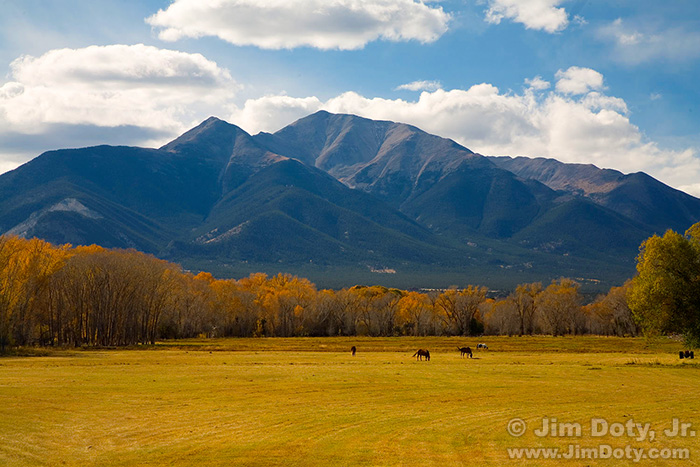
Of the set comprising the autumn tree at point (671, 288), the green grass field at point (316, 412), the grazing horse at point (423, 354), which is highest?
the autumn tree at point (671, 288)

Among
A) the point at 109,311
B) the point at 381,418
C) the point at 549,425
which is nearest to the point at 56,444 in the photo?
the point at 381,418

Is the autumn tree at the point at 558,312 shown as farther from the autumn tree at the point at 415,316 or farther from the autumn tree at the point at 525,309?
the autumn tree at the point at 415,316

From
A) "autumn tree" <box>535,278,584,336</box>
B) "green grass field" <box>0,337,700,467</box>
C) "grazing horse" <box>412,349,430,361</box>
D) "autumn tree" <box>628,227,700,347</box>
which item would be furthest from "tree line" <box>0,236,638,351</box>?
"autumn tree" <box>628,227,700,347</box>

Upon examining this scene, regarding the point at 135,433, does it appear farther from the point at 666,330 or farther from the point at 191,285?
the point at 191,285

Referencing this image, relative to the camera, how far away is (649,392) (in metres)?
30.4

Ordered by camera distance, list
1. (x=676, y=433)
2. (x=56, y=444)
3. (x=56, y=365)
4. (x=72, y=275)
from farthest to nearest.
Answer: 1. (x=72, y=275)
2. (x=56, y=365)
3. (x=676, y=433)
4. (x=56, y=444)

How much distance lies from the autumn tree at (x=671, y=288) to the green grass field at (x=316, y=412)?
7552 mm

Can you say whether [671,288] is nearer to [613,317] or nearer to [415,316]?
[415,316]

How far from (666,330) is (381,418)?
35181mm

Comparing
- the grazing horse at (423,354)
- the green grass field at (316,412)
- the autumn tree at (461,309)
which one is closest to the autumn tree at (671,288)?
the green grass field at (316,412)

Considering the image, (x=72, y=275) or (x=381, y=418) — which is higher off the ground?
(x=72, y=275)

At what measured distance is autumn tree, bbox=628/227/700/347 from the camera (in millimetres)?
47062

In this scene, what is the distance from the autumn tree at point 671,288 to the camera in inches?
1853

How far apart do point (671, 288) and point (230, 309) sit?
88.6m
